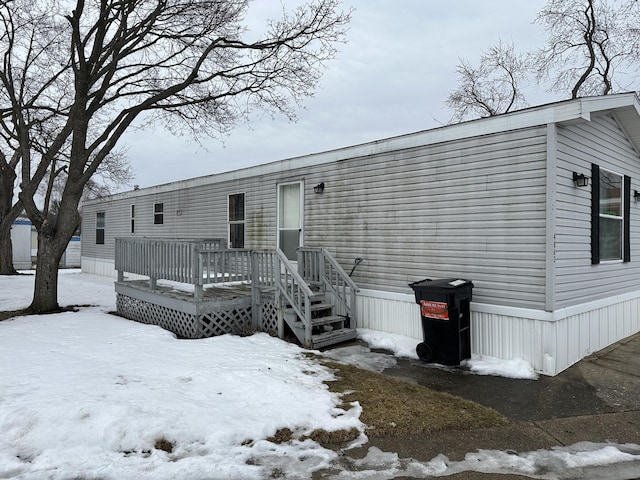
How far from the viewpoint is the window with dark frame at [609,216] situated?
5695 mm

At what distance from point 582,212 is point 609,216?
121 centimetres

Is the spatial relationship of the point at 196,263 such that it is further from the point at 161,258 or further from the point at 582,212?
the point at 582,212

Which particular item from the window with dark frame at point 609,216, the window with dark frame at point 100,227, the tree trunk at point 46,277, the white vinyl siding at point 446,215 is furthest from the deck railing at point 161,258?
the window with dark frame at point 100,227

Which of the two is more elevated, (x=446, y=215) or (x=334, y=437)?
(x=446, y=215)

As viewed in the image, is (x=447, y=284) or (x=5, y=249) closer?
(x=447, y=284)

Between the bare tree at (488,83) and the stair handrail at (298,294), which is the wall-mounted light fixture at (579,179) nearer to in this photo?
the stair handrail at (298,294)

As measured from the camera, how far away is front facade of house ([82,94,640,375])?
16.3 ft

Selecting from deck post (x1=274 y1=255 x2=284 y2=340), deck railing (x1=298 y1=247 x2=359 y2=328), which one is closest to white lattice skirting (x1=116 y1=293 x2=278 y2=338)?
deck post (x1=274 y1=255 x2=284 y2=340)

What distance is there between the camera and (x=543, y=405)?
13.1ft

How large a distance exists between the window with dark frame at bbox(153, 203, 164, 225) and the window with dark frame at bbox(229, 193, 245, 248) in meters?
3.70

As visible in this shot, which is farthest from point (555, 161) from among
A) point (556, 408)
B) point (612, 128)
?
point (556, 408)

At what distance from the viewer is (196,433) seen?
3.11 m

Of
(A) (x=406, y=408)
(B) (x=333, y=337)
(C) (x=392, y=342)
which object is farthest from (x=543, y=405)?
(B) (x=333, y=337)

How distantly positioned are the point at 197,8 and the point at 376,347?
805 cm
